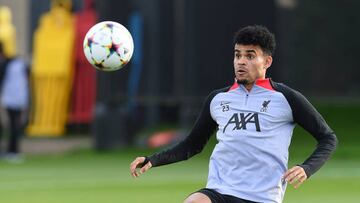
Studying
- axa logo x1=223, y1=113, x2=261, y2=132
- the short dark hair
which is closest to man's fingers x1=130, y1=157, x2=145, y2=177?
axa logo x1=223, y1=113, x2=261, y2=132

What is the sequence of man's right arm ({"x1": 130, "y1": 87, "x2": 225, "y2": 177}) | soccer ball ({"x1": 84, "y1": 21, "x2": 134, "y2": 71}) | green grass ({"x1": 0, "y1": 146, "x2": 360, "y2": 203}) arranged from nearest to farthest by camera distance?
man's right arm ({"x1": 130, "y1": 87, "x2": 225, "y2": 177}) < soccer ball ({"x1": 84, "y1": 21, "x2": 134, "y2": 71}) < green grass ({"x1": 0, "y1": 146, "x2": 360, "y2": 203})

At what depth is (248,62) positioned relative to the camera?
7.73m

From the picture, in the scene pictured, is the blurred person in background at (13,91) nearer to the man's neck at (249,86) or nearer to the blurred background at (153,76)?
the blurred background at (153,76)

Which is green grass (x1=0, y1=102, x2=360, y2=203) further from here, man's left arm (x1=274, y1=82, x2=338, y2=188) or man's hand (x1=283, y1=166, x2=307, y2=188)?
man's hand (x1=283, y1=166, x2=307, y2=188)

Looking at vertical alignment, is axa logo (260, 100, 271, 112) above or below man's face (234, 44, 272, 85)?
below

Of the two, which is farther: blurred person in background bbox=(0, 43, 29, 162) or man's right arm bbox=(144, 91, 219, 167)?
blurred person in background bbox=(0, 43, 29, 162)

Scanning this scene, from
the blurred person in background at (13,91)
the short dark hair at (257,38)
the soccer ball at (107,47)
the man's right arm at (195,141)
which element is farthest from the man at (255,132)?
the blurred person in background at (13,91)

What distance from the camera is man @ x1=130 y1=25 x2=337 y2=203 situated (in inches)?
301

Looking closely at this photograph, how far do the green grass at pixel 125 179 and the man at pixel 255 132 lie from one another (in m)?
6.27

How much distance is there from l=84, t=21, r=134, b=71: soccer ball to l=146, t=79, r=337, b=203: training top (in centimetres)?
123

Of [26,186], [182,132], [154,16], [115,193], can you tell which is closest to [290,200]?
[115,193]

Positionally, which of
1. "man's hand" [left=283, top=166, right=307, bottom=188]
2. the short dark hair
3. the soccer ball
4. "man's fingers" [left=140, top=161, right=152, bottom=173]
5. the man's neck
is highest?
the short dark hair

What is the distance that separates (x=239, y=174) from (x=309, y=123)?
1.98ft

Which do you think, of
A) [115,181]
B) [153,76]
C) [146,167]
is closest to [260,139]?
[146,167]
